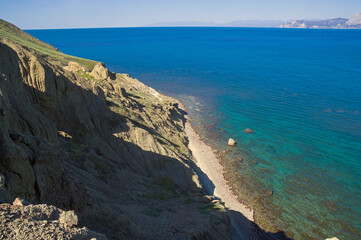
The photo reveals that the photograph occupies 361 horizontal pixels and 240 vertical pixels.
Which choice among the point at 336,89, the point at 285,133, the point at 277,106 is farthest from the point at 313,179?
the point at 336,89

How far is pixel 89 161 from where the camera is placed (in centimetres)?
2489

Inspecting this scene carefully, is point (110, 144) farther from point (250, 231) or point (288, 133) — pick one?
point (288, 133)

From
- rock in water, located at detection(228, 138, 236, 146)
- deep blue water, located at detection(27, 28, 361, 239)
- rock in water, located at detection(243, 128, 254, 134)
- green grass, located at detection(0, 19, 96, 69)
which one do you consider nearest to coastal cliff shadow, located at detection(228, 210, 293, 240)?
deep blue water, located at detection(27, 28, 361, 239)

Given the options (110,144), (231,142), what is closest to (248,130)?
(231,142)

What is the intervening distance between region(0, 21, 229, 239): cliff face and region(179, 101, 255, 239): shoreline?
2.93m

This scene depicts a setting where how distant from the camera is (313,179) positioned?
41.7 m

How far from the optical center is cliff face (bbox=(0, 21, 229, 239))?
14.9 metres

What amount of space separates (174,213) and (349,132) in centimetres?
4626

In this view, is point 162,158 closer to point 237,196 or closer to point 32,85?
point 237,196

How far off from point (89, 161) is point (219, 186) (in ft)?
63.8

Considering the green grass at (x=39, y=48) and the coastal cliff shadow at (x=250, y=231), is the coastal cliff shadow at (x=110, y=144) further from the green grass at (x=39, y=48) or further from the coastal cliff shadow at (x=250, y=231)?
the green grass at (x=39, y=48)

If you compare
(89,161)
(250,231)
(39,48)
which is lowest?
(250,231)

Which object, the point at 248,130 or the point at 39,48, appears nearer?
the point at 248,130

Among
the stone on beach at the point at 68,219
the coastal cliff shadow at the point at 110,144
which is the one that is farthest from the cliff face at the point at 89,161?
the stone on beach at the point at 68,219
